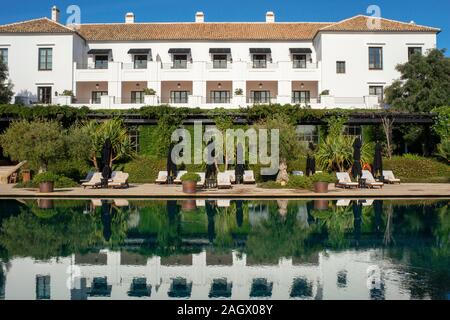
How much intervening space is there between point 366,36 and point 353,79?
3.56 meters

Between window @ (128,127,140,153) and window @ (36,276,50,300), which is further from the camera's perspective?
window @ (128,127,140,153)

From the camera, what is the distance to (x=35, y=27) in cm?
3750

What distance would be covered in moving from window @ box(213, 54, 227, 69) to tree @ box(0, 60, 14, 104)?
50.6ft

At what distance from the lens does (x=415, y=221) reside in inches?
499

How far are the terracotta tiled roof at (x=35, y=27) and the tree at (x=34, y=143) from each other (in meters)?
18.2

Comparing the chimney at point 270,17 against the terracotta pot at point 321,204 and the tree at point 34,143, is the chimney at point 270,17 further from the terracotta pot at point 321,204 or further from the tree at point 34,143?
the terracotta pot at point 321,204

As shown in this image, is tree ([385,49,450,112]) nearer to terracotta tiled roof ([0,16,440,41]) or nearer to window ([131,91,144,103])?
terracotta tiled roof ([0,16,440,41])

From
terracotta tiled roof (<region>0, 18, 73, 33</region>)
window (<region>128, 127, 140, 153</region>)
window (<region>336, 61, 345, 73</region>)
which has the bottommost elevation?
window (<region>128, 127, 140, 153</region>)

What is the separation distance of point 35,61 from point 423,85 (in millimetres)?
28806

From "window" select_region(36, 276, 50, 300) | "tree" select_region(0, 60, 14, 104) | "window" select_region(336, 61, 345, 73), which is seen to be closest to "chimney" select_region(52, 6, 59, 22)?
→ "tree" select_region(0, 60, 14, 104)

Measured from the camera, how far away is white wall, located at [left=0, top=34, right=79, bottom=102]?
3669cm

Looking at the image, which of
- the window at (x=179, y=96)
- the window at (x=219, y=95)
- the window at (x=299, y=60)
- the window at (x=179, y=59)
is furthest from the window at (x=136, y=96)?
the window at (x=299, y=60)
